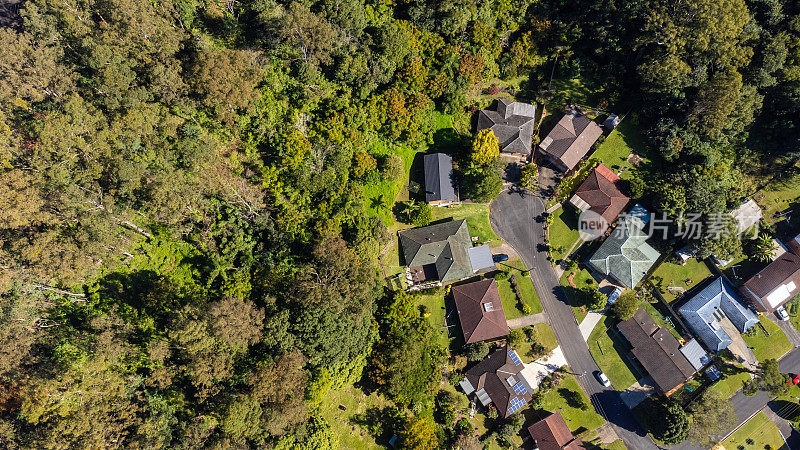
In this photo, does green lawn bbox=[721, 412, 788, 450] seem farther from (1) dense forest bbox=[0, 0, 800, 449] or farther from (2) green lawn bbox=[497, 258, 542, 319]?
(2) green lawn bbox=[497, 258, 542, 319]

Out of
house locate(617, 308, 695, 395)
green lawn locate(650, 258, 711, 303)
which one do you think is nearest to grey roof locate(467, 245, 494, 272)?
house locate(617, 308, 695, 395)

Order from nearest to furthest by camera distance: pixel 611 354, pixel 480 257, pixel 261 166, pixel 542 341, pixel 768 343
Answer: pixel 261 166
pixel 480 257
pixel 611 354
pixel 542 341
pixel 768 343

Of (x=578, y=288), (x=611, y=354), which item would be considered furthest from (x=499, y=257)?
(x=611, y=354)

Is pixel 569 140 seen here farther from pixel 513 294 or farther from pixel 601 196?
pixel 513 294

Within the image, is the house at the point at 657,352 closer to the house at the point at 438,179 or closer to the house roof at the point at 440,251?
the house roof at the point at 440,251

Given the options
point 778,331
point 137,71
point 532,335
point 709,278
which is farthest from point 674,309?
point 137,71

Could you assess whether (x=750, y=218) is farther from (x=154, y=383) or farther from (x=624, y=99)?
(x=154, y=383)

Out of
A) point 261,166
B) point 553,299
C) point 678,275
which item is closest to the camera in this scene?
point 261,166
